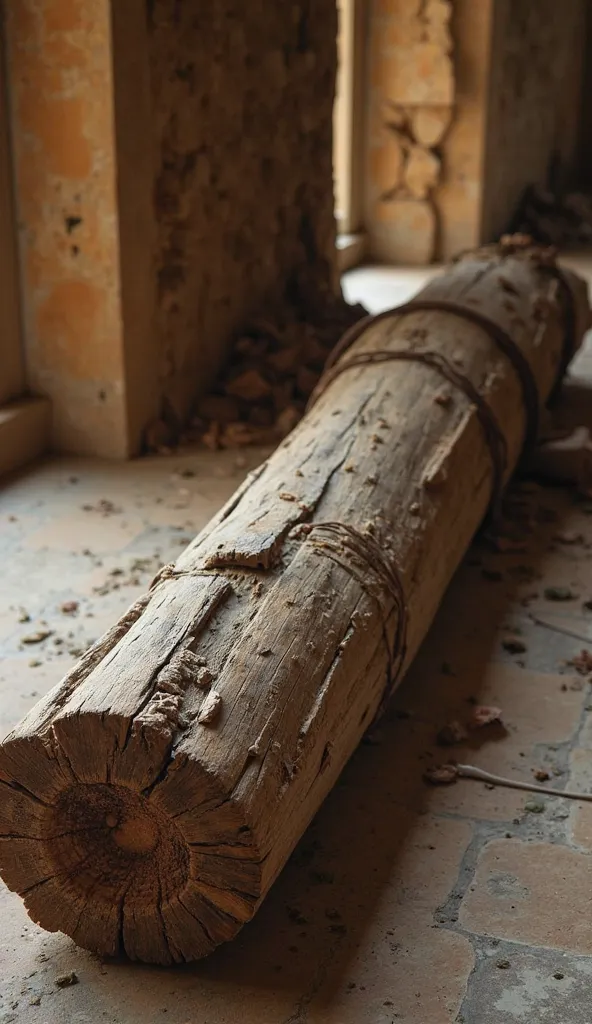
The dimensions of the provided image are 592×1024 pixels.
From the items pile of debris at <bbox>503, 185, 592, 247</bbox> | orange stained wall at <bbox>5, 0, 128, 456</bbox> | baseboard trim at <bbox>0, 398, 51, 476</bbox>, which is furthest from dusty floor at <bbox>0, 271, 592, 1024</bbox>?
pile of debris at <bbox>503, 185, 592, 247</bbox>

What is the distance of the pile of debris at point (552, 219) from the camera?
10.4 m

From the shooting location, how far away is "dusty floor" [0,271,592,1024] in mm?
2107

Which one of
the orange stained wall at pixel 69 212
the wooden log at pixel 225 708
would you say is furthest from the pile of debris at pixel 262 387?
the wooden log at pixel 225 708

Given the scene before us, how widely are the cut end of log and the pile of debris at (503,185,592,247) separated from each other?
8920 millimetres

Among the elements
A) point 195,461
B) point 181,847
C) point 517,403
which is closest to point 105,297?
point 195,461

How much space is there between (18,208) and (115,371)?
739 mm

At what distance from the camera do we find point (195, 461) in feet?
16.0

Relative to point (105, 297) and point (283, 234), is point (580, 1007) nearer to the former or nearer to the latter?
point (105, 297)

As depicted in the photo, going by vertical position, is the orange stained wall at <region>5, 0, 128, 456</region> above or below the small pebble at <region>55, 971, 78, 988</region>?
above

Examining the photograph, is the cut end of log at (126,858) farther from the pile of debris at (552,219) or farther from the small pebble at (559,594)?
the pile of debris at (552,219)

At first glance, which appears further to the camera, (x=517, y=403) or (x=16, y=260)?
(x=16, y=260)

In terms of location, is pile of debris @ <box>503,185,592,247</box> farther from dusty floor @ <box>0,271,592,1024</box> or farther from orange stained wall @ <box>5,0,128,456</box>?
dusty floor @ <box>0,271,592,1024</box>

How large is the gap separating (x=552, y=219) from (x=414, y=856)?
915cm

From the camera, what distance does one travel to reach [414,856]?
2512mm
